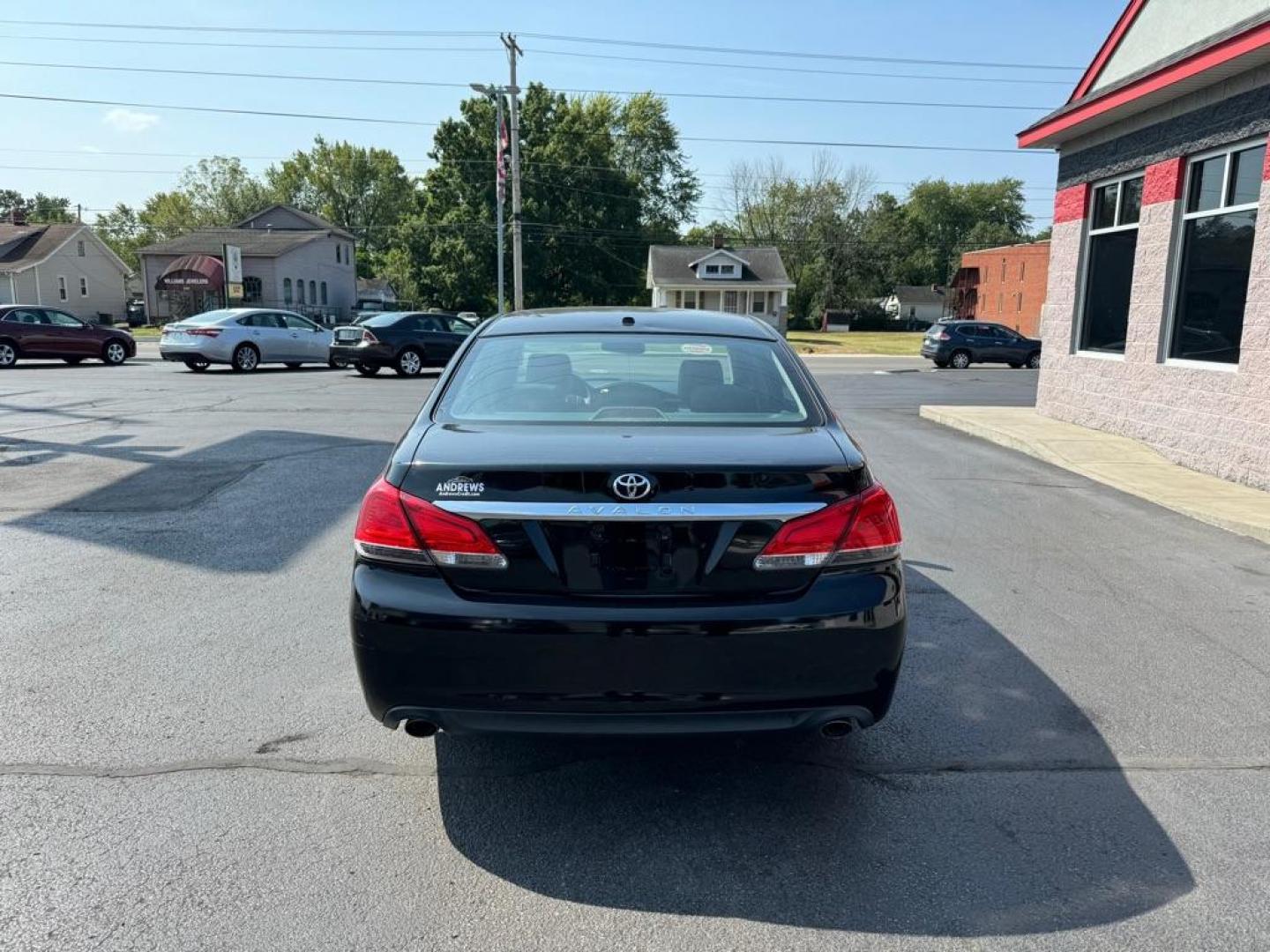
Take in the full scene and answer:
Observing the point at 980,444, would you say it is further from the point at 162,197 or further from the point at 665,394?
the point at 162,197

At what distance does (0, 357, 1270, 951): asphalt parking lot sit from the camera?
2.61m

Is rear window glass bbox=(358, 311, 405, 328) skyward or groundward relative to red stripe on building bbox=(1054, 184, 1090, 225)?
groundward

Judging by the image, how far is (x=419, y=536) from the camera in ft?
9.46

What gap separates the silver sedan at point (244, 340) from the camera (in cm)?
2172

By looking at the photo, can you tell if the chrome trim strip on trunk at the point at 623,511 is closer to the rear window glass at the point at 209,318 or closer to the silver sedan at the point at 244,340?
the silver sedan at the point at 244,340

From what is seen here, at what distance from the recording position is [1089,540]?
696 cm

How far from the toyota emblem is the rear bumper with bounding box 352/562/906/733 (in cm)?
34

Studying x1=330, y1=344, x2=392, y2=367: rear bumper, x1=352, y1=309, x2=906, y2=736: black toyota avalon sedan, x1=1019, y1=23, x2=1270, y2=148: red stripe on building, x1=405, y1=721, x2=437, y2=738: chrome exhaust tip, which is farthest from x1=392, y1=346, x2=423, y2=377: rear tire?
x1=405, y1=721, x2=437, y2=738: chrome exhaust tip

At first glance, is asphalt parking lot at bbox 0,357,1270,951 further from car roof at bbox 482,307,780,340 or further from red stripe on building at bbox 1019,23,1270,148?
red stripe on building at bbox 1019,23,1270,148

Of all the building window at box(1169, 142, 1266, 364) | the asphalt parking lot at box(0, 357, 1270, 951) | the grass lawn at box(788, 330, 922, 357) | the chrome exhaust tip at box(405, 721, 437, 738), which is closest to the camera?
the asphalt parking lot at box(0, 357, 1270, 951)

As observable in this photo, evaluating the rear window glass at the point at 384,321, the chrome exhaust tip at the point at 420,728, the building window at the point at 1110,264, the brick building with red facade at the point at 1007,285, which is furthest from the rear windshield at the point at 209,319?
the brick building with red facade at the point at 1007,285

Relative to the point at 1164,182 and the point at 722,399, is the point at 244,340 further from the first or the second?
the point at 722,399

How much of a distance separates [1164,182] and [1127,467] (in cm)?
344

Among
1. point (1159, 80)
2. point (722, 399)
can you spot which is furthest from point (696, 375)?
point (1159, 80)
